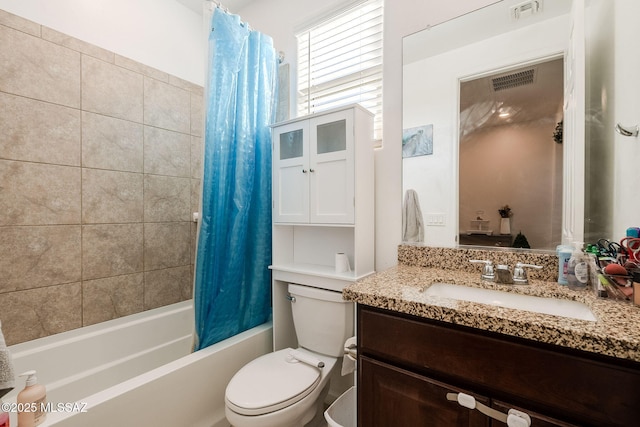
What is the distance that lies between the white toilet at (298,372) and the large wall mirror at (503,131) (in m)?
0.59

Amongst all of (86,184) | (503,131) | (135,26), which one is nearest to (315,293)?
(503,131)

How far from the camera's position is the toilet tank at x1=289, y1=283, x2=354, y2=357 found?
4.69 ft

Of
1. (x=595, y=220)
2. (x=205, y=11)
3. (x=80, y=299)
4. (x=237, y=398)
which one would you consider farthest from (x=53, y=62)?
(x=595, y=220)

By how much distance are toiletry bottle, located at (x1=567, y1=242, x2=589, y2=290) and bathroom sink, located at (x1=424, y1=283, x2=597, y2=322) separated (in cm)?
12

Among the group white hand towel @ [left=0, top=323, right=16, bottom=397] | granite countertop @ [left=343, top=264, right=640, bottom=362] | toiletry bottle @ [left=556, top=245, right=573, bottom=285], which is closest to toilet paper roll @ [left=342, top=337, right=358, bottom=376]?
granite countertop @ [left=343, top=264, right=640, bottom=362]

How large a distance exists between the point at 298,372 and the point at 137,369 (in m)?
1.22

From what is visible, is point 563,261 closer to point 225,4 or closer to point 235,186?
point 235,186

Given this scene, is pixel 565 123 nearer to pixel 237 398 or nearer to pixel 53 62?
pixel 237 398

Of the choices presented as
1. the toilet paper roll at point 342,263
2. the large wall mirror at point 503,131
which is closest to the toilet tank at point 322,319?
the toilet paper roll at point 342,263

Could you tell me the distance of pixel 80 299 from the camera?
168cm

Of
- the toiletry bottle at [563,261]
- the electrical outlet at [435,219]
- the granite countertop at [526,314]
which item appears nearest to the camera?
the granite countertop at [526,314]

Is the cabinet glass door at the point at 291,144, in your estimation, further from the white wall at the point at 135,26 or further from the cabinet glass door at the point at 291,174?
the white wall at the point at 135,26

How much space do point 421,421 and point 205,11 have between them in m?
1.98

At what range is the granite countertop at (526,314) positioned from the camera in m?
0.60
